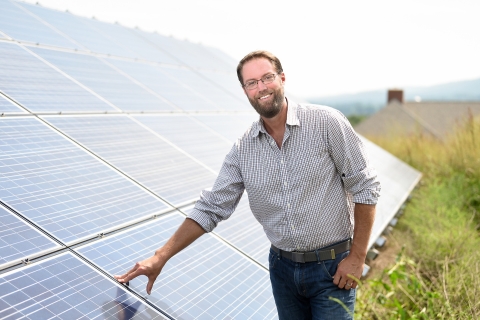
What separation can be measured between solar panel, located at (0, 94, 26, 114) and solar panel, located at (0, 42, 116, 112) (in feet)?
0.42

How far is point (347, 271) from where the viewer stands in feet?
11.6

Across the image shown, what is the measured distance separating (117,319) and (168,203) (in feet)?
6.07

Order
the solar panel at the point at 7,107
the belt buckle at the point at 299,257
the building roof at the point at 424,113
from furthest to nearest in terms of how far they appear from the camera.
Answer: the building roof at the point at 424,113
the solar panel at the point at 7,107
the belt buckle at the point at 299,257

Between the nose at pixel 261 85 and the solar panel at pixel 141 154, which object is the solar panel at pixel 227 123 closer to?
the solar panel at pixel 141 154

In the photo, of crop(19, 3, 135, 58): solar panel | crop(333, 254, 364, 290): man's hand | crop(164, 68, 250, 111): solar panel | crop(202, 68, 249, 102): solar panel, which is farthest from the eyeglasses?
crop(202, 68, 249, 102): solar panel

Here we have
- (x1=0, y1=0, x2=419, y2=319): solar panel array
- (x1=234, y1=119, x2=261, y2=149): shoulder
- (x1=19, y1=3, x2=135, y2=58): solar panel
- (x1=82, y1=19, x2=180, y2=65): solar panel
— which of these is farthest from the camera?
(x1=82, y1=19, x2=180, y2=65): solar panel

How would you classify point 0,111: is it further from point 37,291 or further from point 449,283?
point 449,283

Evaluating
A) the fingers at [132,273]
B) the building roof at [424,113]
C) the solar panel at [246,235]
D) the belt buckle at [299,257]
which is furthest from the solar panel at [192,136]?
the building roof at [424,113]

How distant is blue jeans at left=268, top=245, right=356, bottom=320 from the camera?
141 inches

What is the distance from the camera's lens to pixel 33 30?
290 inches

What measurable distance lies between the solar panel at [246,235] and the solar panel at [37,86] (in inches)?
75.6

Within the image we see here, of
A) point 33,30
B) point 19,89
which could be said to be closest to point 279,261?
point 19,89

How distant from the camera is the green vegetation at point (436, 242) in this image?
523 cm

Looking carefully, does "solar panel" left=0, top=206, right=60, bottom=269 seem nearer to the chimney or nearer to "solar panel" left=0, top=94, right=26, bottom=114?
"solar panel" left=0, top=94, right=26, bottom=114
